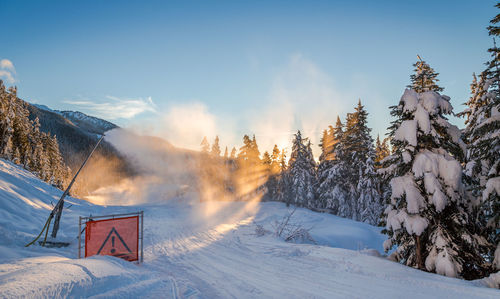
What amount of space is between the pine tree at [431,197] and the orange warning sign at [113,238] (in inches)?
391

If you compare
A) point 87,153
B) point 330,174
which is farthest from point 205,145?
point 87,153

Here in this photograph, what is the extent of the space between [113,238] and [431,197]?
38.0 ft

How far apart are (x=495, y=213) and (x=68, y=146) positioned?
192002 mm

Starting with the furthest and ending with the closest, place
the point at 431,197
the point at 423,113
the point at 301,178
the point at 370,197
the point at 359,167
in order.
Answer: the point at 301,178 → the point at 359,167 → the point at 370,197 → the point at 423,113 → the point at 431,197

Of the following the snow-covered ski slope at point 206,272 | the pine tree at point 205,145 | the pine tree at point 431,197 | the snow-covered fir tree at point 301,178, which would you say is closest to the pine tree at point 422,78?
the pine tree at point 431,197

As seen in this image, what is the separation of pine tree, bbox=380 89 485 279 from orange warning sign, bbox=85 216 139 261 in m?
9.94

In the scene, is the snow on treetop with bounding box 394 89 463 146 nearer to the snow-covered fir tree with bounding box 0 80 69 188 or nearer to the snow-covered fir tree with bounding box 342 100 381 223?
the snow-covered fir tree with bounding box 342 100 381 223

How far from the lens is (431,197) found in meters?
8.83

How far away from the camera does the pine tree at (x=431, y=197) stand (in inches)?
334

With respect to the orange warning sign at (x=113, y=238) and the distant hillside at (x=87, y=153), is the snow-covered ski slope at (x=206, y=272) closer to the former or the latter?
the orange warning sign at (x=113, y=238)

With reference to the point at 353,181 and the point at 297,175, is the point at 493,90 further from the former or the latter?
the point at 297,175

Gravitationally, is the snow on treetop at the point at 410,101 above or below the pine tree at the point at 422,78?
below

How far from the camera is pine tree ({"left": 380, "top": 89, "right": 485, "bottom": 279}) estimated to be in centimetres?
849

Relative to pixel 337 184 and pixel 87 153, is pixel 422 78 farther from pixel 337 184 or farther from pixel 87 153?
pixel 87 153
